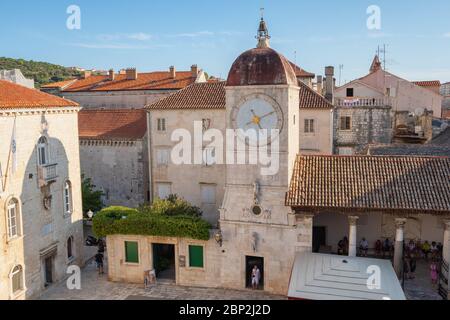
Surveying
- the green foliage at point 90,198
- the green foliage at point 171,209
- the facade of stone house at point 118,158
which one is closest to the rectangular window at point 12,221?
the green foliage at point 171,209

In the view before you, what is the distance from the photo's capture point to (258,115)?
73.0 ft

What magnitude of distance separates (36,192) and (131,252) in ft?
19.5

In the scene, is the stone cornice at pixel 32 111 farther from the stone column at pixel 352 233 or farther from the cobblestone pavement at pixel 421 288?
the cobblestone pavement at pixel 421 288

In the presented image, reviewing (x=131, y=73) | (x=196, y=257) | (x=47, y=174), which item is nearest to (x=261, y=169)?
(x=196, y=257)

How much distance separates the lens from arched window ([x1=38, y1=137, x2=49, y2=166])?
24.2 meters

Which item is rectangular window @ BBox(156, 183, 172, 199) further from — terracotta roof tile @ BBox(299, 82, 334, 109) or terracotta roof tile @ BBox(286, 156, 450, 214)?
terracotta roof tile @ BBox(286, 156, 450, 214)

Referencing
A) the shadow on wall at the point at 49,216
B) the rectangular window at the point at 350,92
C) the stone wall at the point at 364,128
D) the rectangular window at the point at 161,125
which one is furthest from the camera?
the rectangular window at the point at 350,92

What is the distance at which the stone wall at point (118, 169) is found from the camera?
38.2m

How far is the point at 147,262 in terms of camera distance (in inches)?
971

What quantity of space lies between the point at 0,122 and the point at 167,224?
9371 mm

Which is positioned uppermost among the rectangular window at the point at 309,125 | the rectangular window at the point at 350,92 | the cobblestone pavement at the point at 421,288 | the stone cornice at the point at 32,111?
the rectangular window at the point at 350,92

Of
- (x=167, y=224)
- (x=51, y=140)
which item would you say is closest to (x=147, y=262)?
(x=167, y=224)
